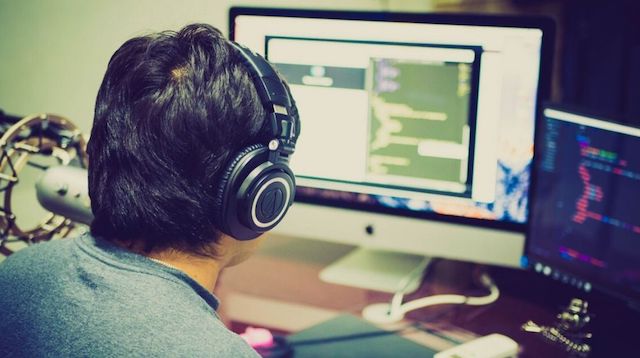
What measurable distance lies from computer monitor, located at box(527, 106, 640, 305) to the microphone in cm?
72

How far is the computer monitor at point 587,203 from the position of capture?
1.08 metres

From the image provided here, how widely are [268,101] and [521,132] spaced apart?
0.60 m

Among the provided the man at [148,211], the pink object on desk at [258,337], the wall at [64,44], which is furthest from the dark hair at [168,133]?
the wall at [64,44]

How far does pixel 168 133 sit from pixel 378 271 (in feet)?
2.51

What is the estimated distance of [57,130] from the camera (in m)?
1.07

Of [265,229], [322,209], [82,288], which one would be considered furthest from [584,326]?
[82,288]

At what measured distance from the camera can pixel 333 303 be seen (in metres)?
1.28

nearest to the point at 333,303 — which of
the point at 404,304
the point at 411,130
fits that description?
the point at 404,304

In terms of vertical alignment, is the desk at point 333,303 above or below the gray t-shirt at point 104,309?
below

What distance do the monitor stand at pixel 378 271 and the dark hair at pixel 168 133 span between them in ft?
2.01

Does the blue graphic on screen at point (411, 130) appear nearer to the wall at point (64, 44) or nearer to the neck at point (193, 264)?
the wall at point (64, 44)

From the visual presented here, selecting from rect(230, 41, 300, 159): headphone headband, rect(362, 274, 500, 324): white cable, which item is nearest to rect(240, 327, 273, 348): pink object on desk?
rect(362, 274, 500, 324): white cable

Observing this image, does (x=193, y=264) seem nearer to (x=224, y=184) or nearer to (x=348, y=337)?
(x=224, y=184)

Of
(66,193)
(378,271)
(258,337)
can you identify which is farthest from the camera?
(378,271)
